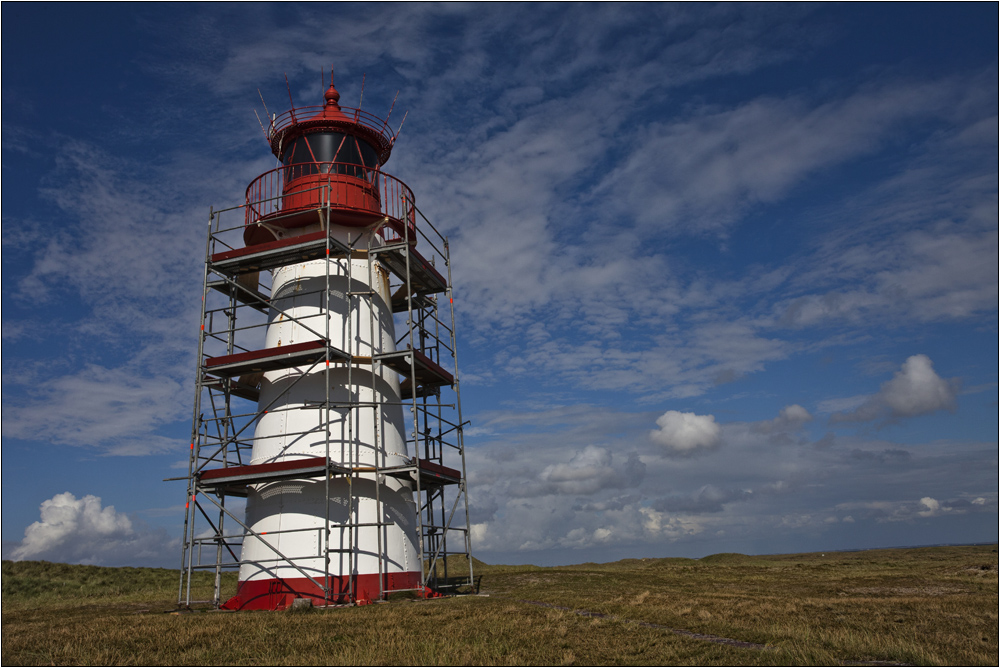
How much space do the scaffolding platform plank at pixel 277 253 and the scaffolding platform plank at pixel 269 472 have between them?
7.43 meters

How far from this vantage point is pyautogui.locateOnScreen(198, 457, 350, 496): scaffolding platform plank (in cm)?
2159

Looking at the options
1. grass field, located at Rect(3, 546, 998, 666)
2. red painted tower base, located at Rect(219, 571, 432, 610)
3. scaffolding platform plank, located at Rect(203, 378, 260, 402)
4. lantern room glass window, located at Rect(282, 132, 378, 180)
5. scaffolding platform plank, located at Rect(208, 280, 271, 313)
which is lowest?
grass field, located at Rect(3, 546, 998, 666)

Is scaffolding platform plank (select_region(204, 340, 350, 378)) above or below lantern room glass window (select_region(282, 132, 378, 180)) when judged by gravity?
below

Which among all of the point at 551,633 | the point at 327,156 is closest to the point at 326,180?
the point at 327,156

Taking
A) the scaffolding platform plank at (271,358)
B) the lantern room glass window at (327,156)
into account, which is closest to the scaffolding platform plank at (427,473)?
the scaffolding platform plank at (271,358)

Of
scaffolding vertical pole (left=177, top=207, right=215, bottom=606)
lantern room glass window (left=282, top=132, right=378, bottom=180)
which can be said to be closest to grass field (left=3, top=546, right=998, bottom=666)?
scaffolding vertical pole (left=177, top=207, right=215, bottom=606)

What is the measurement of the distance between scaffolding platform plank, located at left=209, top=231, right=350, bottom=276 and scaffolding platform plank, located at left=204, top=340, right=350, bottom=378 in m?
3.49

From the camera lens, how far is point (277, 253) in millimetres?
25250

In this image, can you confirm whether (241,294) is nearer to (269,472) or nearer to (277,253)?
(277,253)

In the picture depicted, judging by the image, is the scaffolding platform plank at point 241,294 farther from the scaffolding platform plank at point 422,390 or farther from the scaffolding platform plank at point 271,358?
the scaffolding platform plank at point 422,390

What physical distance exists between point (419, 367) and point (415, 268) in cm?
417

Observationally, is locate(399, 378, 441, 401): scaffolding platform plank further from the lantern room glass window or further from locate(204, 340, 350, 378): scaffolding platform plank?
the lantern room glass window

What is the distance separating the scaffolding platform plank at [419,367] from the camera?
24344mm

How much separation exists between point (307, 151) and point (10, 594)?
22.1 metres
